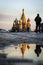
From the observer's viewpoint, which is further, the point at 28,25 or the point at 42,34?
the point at 42,34

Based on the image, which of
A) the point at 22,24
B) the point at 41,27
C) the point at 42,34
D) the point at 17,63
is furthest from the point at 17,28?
the point at 17,63

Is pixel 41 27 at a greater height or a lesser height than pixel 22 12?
lesser

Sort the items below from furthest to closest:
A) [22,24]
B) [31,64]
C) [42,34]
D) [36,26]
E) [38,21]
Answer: [42,34]
[38,21]
[36,26]
[22,24]
[31,64]

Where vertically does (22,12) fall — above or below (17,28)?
above

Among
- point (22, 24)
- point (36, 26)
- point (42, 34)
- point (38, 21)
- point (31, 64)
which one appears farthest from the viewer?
point (42, 34)

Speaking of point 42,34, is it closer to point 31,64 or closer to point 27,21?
point 27,21

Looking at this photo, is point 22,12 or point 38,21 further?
point 38,21

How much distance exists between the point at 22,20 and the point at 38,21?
2.66m

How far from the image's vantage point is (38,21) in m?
20.9

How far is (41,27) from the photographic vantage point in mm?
20562

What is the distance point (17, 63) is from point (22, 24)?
12635mm

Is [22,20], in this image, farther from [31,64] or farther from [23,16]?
[31,64]

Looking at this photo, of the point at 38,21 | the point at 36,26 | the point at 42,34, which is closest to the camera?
the point at 36,26

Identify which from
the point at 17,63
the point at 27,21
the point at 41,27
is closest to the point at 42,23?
the point at 41,27
